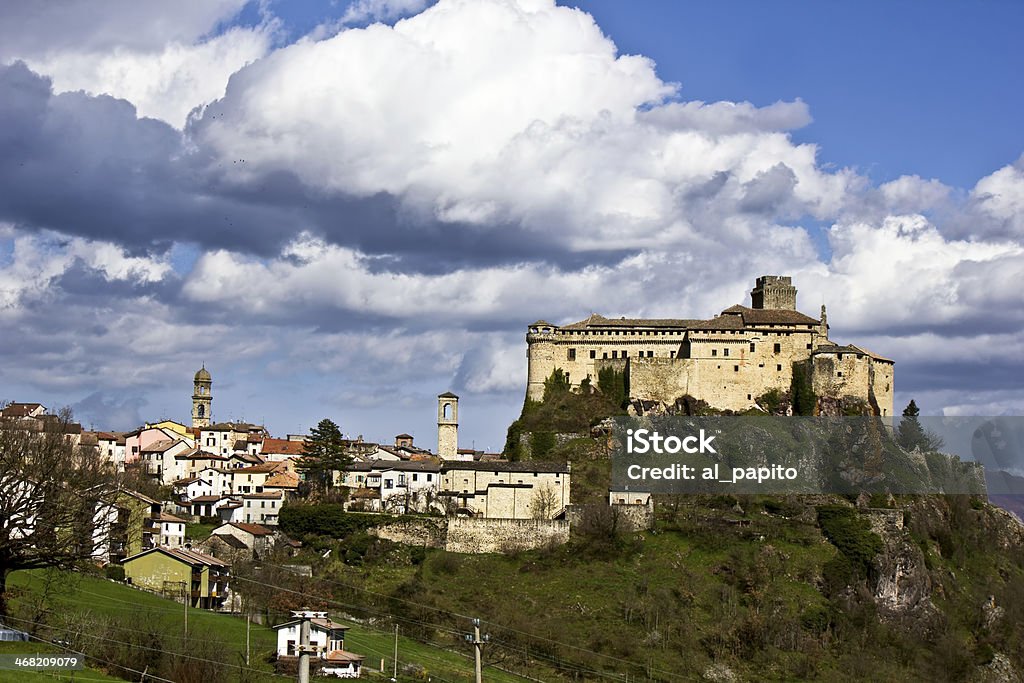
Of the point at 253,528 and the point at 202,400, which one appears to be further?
the point at 202,400

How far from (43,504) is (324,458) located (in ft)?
149

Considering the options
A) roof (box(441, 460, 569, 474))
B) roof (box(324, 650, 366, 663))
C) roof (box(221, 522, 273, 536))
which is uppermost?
roof (box(441, 460, 569, 474))

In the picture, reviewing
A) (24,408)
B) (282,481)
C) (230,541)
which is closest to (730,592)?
(230,541)

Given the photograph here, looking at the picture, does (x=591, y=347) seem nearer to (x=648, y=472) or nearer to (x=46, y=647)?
(x=648, y=472)

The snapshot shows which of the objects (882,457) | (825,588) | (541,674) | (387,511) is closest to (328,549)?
(387,511)

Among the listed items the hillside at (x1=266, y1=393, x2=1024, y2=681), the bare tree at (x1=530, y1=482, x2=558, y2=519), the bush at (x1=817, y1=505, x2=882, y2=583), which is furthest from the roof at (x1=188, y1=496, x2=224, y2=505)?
the bush at (x1=817, y1=505, x2=882, y2=583)

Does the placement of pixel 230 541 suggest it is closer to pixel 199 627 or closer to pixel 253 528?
pixel 253 528

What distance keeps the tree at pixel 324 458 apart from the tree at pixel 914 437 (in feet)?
145

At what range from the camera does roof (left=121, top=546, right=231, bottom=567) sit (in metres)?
67.4

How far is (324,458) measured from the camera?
3728 inches

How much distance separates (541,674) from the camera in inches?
2687

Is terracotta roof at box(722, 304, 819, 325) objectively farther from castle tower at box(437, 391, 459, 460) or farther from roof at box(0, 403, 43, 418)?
roof at box(0, 403, 43, 418)

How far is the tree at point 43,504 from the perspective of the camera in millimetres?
48500

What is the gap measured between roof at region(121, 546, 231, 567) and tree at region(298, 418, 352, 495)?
63.4 ft
